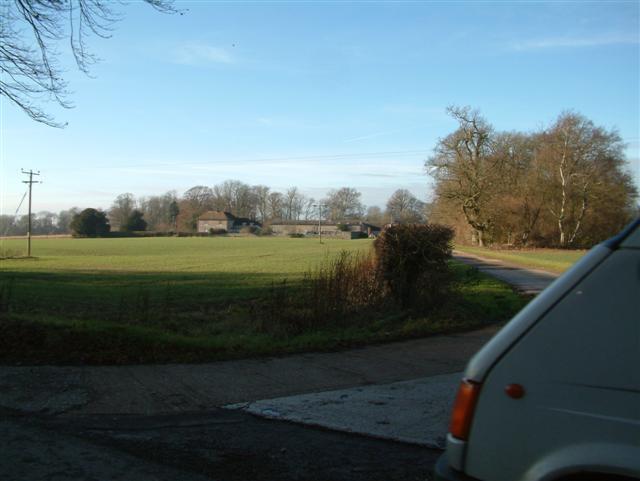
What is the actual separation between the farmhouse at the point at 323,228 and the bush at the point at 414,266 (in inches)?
5426

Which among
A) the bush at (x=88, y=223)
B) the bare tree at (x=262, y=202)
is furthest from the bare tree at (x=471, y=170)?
the bare tree at (x=262, y=202)

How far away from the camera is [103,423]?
17.8ft

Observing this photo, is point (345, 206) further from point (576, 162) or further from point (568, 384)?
point (568, 384)

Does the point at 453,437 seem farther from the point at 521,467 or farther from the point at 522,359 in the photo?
the point at 522,359

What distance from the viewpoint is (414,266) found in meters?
12.5

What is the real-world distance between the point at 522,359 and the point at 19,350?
7.42 m

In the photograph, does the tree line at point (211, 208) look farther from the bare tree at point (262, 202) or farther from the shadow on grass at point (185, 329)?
the shadow on grass at point (185, 329)

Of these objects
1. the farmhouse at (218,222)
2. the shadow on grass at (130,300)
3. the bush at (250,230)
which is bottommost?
the shadow on grass at (130,300)

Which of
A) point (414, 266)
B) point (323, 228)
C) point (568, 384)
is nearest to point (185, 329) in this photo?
point (414, 266)

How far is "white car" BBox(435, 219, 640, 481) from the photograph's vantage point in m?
2.20

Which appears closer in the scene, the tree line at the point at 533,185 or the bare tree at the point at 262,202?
the tree line at the point at 533,185

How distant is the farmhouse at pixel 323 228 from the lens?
154875 millimetres

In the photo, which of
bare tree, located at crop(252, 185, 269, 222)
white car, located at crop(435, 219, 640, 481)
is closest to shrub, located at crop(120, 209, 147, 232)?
bare tree, located at crop(252, 185, 269, 222)

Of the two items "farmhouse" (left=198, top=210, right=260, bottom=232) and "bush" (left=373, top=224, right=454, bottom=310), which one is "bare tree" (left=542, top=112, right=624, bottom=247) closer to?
"bush" (left=373, top=224, right=454, bottom=310)
